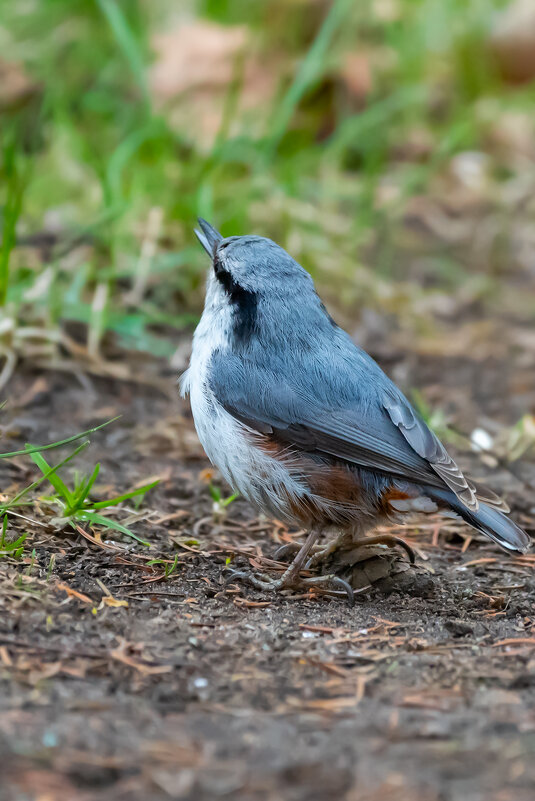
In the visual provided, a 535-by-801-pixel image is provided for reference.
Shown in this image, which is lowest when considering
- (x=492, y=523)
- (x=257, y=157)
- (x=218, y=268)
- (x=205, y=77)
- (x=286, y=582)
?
(x=286, y=582)

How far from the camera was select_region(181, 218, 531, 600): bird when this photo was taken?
3.36m

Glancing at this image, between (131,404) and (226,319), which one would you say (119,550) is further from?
(131,404)

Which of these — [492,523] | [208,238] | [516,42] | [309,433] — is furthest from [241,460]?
[516,42]

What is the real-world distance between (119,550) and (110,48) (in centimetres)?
553

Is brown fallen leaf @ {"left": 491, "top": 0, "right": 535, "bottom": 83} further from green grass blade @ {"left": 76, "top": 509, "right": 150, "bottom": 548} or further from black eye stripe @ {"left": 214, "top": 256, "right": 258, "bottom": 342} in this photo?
green grass blade @ {"left": 76, "top": 509, "right": 150, "bottom": 548}

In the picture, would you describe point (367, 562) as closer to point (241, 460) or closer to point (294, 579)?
point (294, 579)

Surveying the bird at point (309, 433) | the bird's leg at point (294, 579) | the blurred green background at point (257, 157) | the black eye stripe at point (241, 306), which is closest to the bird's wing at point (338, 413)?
the bird at point (309, 433)

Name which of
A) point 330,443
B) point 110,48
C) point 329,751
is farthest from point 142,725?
point 110,48

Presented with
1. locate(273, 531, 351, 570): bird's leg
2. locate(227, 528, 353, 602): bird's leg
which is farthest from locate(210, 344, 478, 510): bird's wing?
locate(273, 531, 351, 570): bird's leg

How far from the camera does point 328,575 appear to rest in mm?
3531

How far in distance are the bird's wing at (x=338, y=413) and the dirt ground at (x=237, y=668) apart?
469mm

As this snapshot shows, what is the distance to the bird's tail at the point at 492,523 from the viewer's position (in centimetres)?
329

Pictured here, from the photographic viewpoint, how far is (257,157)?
6.06 meters

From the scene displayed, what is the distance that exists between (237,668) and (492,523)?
45.1 inches
